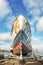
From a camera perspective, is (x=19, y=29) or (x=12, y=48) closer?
(x=19, y=29)

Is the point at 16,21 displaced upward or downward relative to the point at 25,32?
upward

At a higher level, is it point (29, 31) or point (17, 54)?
point (29, 31)

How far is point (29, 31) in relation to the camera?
53688 millimetres

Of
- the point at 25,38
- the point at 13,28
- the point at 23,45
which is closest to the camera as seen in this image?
the point at 23,45

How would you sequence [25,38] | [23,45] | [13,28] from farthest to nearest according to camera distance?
[13,28]
[25,38]
[23,45]

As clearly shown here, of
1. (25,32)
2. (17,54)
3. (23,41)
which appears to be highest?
(25,32)

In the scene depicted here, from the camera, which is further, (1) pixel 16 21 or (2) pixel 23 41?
(1) pixel 16 21

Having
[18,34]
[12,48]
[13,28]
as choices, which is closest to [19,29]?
[18,34]

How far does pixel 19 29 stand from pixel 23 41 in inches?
155

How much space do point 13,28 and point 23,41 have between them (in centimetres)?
776

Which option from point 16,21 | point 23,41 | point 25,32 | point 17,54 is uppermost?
point 16,21

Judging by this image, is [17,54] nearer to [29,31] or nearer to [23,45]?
[23,45]

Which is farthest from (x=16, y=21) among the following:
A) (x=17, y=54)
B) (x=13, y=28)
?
(x=17, y=54)

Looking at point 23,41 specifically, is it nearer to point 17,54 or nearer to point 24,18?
point 17,54
